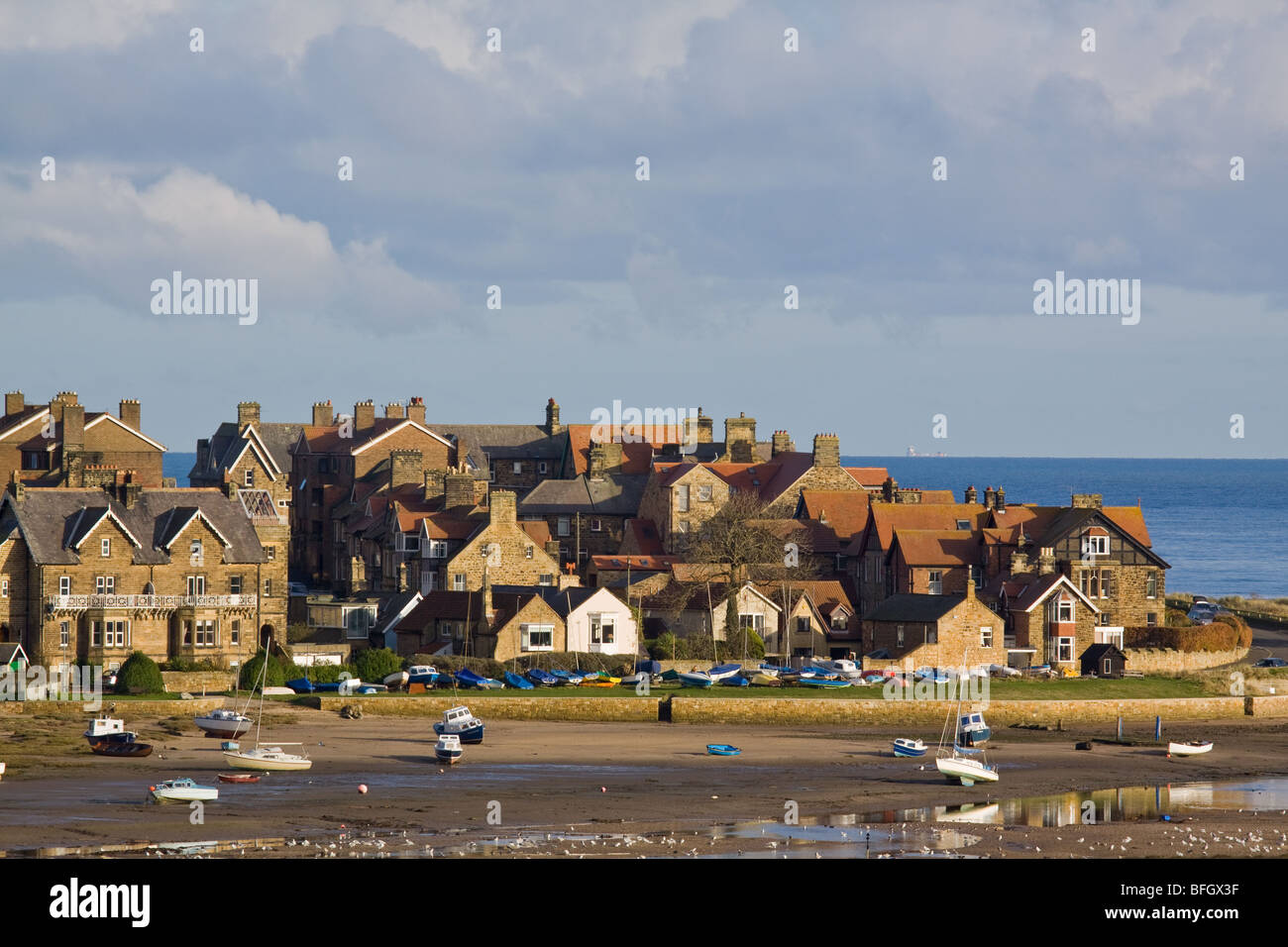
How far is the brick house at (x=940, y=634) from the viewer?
81062mm

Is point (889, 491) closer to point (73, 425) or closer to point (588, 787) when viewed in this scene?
point (73, 425)

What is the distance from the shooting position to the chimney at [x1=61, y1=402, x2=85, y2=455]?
92.1 meters

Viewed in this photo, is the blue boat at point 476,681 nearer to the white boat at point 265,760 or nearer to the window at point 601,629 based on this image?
the window at point 601,629

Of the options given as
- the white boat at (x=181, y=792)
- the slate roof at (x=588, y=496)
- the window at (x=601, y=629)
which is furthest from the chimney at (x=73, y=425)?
the white boat at (x=181, y=792)

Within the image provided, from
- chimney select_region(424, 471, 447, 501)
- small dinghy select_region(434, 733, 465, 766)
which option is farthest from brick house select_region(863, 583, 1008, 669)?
small dinghy select_region(434, 733, 465, 766)

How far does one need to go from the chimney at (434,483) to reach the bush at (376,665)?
24724 mm

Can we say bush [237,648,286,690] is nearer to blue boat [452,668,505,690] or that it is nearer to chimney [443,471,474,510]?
blue boat [452,668,505,690]

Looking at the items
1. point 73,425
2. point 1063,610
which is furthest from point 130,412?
point 1063,610

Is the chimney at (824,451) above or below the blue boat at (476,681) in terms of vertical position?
above

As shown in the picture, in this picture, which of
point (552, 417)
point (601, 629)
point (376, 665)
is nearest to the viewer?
point (376, 665)

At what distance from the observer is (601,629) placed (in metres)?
81.3

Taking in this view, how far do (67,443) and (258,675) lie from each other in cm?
2677

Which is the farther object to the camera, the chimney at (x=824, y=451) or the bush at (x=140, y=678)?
the chimney at (x=824, y=451)
